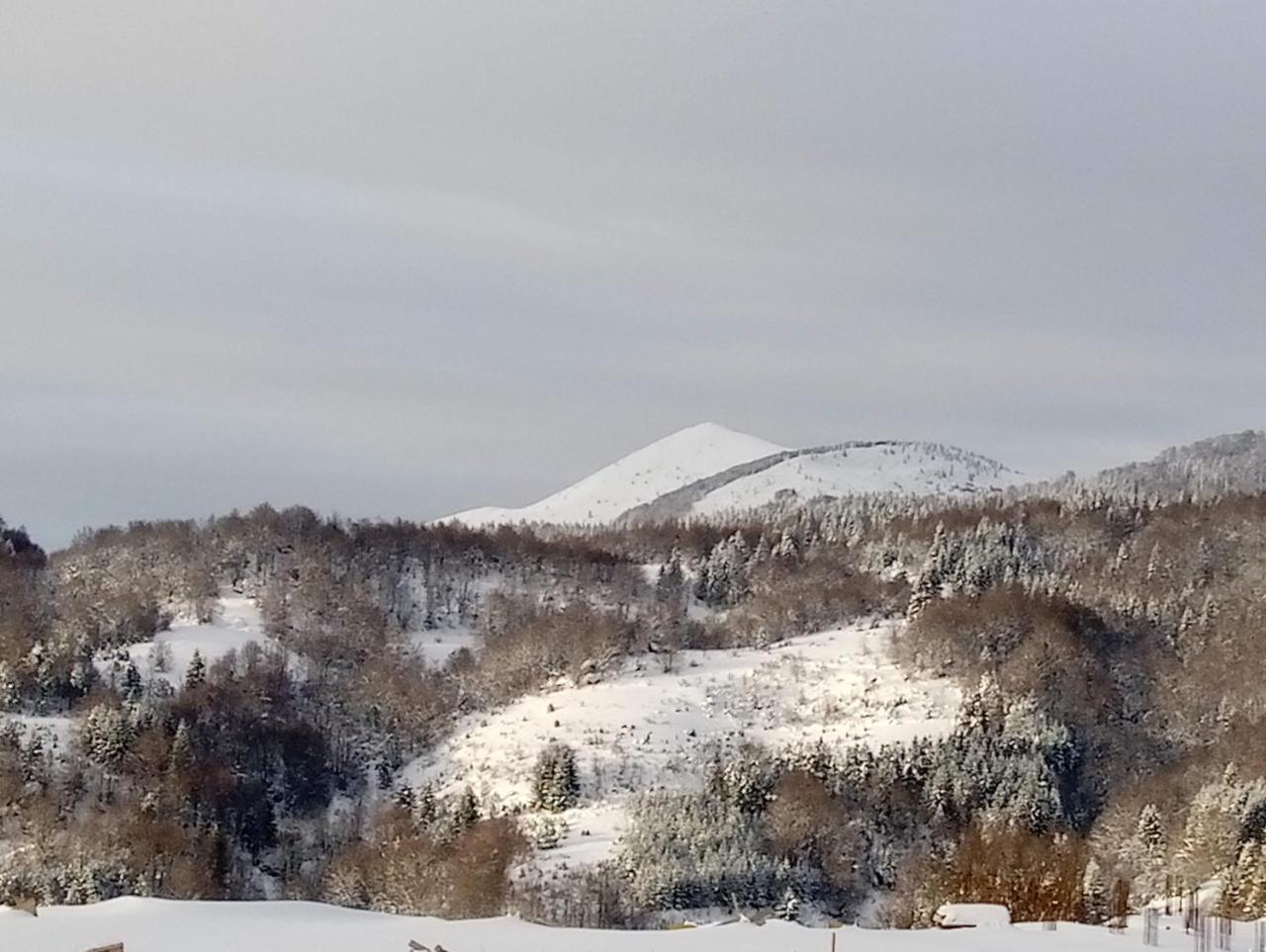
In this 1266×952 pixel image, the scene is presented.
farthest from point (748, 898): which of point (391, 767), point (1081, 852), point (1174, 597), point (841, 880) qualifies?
point (1174, 597)

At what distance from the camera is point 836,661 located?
83125mm

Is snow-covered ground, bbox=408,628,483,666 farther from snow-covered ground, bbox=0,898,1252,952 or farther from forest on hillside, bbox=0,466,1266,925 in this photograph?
snow-covered ground, bbox=0,898,1252,952

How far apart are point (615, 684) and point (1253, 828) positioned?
114 ft

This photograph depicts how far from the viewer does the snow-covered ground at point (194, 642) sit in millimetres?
77875

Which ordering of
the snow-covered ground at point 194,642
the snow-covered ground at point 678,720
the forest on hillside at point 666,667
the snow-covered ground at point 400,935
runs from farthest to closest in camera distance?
the snow-covered ground at point 194,642 < the snow-covered ground at point 678,720 < the forest on hillside at point 666,667 < the snow-covered ground at point 400,935

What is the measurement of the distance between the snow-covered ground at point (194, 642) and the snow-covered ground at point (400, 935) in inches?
2289

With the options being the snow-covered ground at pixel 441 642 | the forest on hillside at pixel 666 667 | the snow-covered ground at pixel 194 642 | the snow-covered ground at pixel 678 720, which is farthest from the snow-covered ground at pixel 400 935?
the snow-covered ground at pixel 441 642

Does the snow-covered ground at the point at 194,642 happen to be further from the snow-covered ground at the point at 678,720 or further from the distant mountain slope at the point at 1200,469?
the distant mountain slope at the point at 1200,469

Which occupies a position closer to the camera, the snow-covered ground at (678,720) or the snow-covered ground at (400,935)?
the snow-covered ground at (400,935)

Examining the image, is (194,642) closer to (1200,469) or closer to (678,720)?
(678,720)

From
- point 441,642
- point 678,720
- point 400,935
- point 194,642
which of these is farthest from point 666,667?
point 400,935

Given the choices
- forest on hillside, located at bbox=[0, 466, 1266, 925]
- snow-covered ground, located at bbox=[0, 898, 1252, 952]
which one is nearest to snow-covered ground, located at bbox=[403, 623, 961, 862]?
forest on hillside, located at bbox=[0, 466, 1266, 925]

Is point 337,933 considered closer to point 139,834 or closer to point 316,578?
point 139,834

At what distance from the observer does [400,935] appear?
59.9ft
